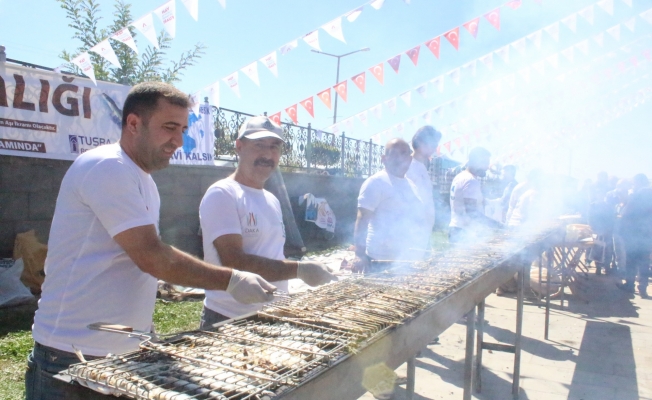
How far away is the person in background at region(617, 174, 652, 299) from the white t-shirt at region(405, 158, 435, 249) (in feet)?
18.9

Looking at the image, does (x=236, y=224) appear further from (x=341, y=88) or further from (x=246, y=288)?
(x=341, y=88)

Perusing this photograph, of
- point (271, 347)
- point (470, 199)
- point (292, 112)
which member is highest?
point (292, 112)

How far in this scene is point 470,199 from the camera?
5.51 m

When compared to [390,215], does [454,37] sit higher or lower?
higher

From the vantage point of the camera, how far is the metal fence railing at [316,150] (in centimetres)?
871

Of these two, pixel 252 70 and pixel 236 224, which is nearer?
pixel 236 224

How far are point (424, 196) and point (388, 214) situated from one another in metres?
0.66

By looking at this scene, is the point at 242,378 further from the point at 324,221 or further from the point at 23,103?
the point at 324,221

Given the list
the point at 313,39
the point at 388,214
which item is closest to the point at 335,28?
the point at 313,39

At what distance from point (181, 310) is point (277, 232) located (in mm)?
3402

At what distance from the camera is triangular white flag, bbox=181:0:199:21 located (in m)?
5.96

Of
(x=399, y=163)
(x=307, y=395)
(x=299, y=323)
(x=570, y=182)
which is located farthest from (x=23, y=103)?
(x=570, y=182)

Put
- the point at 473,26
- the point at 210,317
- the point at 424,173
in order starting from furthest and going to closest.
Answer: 1. the point at 473,26
2. the point at 424,173
3. the point at 210,317

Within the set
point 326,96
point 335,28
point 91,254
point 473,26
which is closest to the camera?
point 91,254
